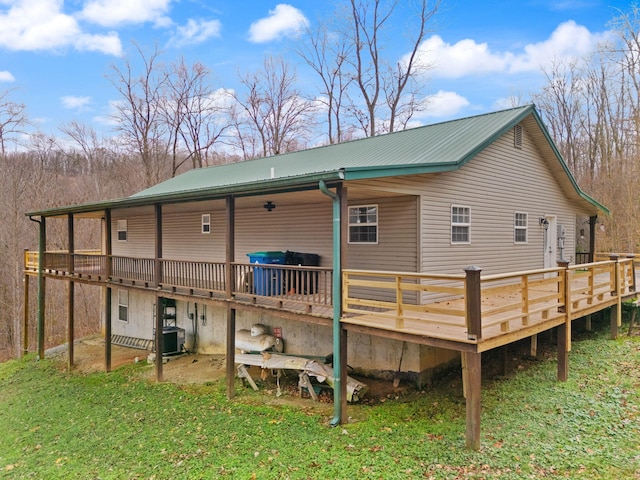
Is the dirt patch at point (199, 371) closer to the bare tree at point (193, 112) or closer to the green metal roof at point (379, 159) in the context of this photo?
the green metal roof at point (379, 159)

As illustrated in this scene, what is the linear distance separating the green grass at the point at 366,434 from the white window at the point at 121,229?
885 centimetres

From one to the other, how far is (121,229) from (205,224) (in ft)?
19.8

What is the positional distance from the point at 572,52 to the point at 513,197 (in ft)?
68.7

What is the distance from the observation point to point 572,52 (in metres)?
26.3

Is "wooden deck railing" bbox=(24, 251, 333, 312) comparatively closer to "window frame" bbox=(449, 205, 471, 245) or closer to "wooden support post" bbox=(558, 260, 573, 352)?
"window frame" bbox=(449, 205, 471, 245)

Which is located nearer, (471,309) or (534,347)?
(471,309)

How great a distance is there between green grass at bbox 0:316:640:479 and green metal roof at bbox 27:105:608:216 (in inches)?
167

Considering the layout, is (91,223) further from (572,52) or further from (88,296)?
(572,52)

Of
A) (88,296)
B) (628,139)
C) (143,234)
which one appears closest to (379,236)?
(143,234)

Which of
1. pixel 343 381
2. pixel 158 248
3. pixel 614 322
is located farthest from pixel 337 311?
pixel 614 322

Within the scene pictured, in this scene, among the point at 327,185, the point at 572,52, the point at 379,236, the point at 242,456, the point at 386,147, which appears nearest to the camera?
the point at 242,456

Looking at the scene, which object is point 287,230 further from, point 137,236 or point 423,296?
point 137,236

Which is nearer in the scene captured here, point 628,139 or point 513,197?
point 513,197

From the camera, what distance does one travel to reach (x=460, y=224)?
32.7 ft
